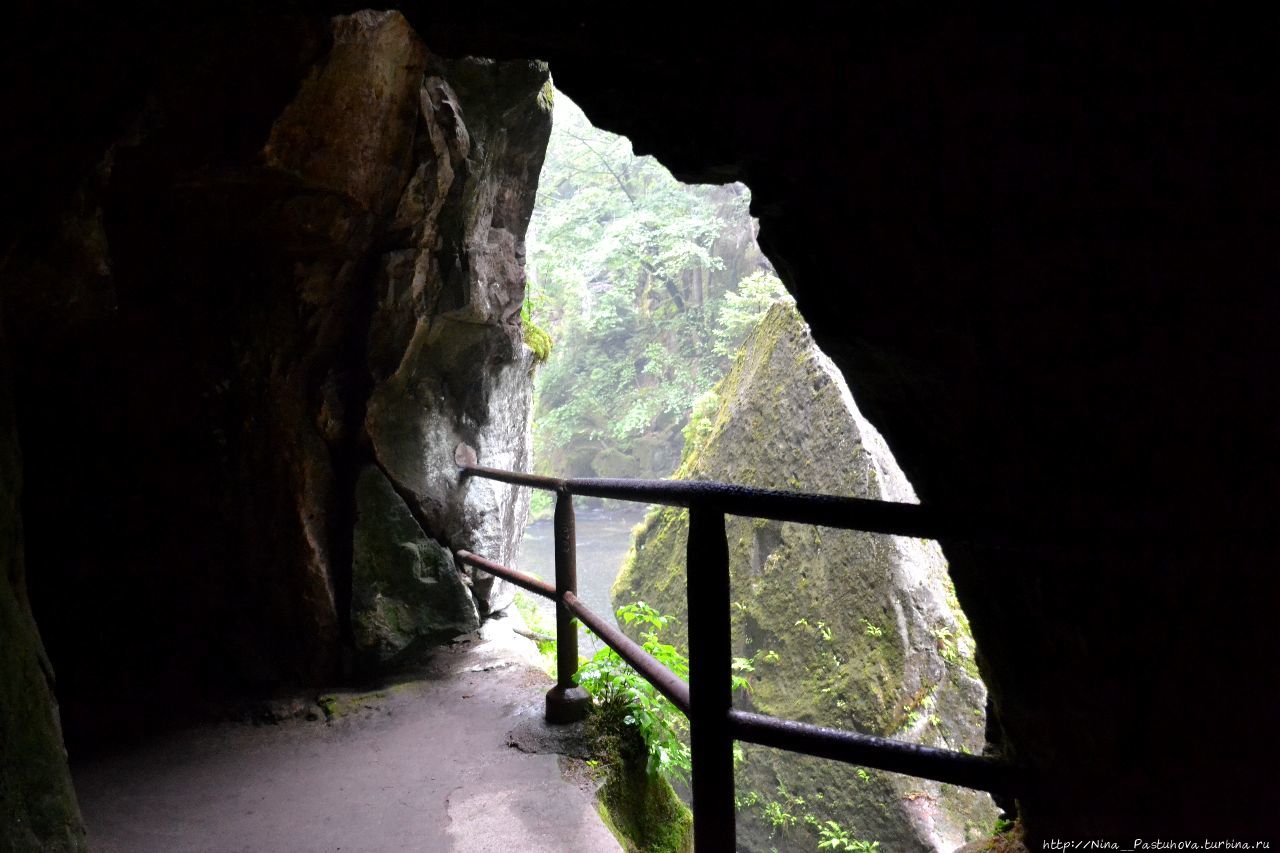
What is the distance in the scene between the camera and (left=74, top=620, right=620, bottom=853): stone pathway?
2322mm

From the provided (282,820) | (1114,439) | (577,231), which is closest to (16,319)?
(282,820)

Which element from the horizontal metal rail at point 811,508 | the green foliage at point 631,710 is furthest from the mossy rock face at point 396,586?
the horizontal metal rail at point 811,508

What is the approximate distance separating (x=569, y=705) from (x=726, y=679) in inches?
59.5

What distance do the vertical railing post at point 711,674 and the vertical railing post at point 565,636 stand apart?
3.81 feet

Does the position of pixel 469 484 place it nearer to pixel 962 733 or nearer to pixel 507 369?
pixel 507 369

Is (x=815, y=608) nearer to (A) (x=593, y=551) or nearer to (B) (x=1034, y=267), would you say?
(B) (x=1034, y=267)

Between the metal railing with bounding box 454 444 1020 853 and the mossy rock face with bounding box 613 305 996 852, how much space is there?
14.3 feet

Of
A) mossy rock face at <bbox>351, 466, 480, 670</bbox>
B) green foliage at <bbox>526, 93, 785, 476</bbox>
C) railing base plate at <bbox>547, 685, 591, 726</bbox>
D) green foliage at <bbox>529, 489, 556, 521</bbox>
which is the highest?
green foliage at <bbox>526, 93, 785, 476</bbox>

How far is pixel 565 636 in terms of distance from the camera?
9.32ft

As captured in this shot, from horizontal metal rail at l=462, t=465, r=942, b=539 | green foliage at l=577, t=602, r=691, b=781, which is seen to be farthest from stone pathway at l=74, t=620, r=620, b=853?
horizontal metal rail at l=462, t=465, r=942, b=539

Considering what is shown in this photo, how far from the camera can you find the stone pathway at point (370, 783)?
7.62 feet

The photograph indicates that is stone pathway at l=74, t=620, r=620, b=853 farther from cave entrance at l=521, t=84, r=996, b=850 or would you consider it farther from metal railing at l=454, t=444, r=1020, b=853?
metal railing at l=454, t=444, r=1020, b=853

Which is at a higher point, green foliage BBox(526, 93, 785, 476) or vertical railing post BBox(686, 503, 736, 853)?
green foliage BBox(526, 93, 785, 476)

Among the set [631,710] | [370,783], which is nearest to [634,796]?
[631,710]
